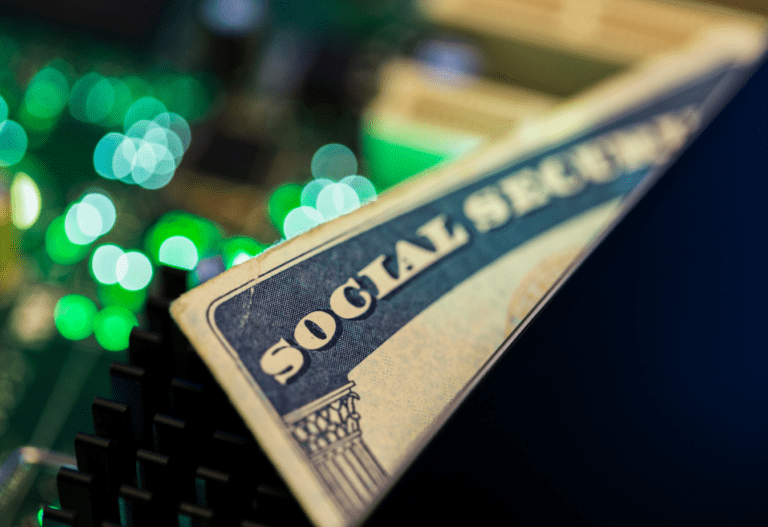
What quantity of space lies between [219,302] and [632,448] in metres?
0.41

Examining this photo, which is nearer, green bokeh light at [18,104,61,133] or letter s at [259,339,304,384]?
letter s at [259,339,304,384]

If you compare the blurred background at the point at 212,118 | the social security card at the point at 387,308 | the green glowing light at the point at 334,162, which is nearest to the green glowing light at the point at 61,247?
the blurred background at the point at 212,118

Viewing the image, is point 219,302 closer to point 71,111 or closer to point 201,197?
point 201,197

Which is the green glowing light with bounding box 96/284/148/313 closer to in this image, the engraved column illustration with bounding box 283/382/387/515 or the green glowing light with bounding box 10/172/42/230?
the green glowing light with bounding box 10/172/42/230

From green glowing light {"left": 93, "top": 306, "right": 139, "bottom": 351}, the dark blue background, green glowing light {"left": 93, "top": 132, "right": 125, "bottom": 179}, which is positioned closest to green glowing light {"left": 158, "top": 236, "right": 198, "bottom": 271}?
green glowing light {"left": 93, "top": 306, "right": 139, "bottom": 351}

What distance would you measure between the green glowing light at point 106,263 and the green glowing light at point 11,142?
31 cm

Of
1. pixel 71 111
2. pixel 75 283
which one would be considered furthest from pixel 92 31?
pixel 75 283

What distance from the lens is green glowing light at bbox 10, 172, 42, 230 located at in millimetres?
1019

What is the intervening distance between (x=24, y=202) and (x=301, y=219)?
20.1 inches

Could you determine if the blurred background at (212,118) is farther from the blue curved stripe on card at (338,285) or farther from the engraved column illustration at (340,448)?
the engraved column illustration at (340,448)

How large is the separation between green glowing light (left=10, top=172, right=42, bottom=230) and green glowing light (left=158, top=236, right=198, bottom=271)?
25 cm

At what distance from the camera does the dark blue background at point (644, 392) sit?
50 centimetres

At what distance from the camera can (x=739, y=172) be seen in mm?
568

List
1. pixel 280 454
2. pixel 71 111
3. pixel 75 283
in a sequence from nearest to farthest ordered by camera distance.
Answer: pixel 280 454 → pixel 75 283 → pixel 71 111
